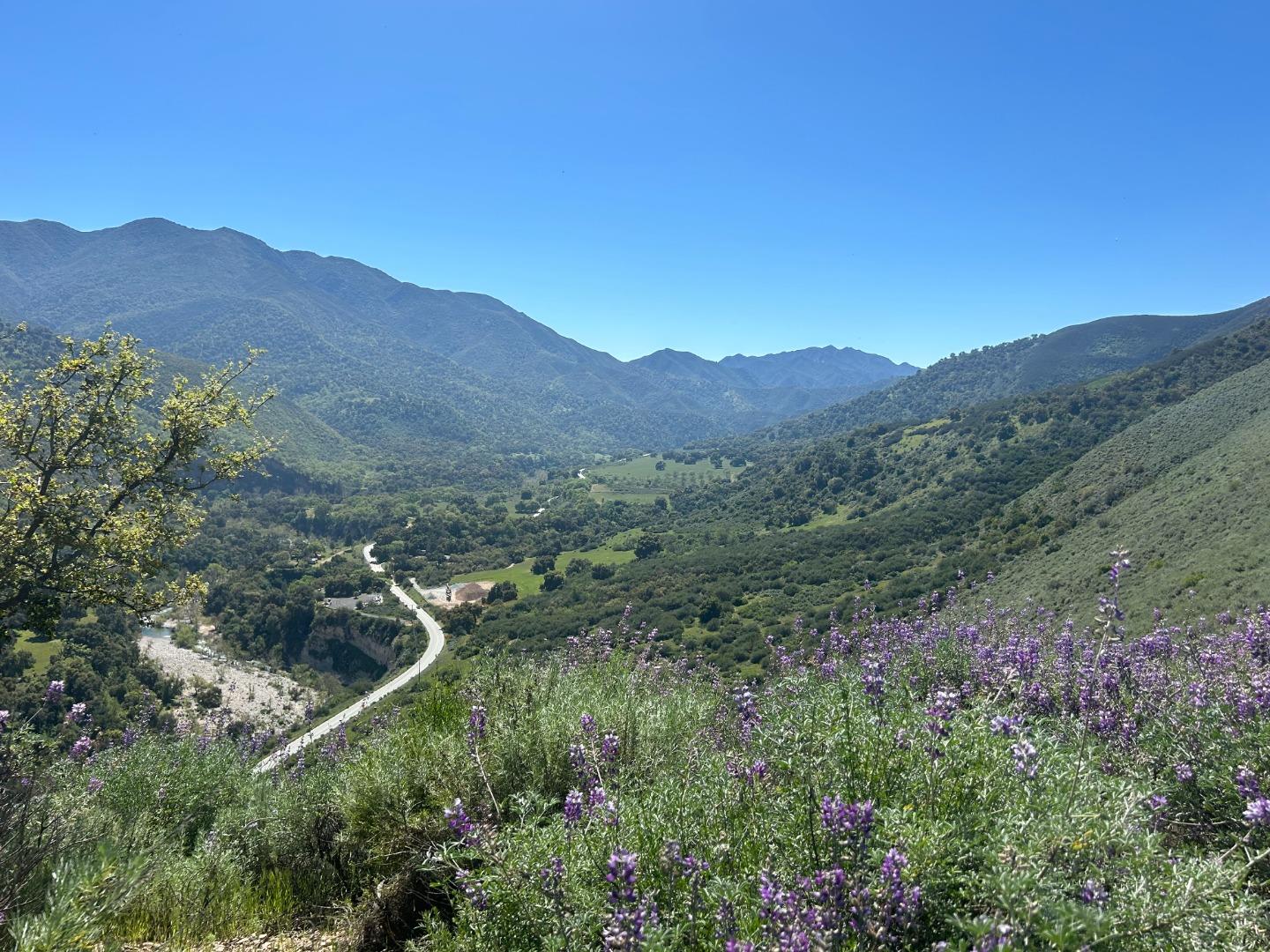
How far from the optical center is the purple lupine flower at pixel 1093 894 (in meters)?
2.21

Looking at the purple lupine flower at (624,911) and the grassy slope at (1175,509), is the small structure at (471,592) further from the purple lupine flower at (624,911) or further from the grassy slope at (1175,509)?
the purple lupine flower at (624,911)

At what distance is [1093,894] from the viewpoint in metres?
2.21

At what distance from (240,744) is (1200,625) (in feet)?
53.2

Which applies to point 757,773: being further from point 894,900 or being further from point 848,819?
point 894,900

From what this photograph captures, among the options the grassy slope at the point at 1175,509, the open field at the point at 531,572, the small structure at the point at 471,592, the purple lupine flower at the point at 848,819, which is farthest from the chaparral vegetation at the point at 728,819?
the open field at the point at 531,572

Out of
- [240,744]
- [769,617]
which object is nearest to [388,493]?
[769,617]

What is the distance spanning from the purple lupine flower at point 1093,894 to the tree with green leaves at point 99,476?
415 inches

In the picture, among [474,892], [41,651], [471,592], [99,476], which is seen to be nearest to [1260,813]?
[474,892]

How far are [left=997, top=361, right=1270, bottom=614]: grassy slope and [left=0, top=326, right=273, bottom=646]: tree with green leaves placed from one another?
770 inches

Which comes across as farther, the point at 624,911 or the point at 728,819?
the point at 728,819

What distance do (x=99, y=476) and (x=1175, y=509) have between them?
48.2m

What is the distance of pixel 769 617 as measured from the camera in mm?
56562

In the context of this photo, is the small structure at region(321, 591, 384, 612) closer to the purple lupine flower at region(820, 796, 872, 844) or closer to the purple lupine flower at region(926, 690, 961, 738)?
the purple lupine flower at region(926, 690, 961, 738)

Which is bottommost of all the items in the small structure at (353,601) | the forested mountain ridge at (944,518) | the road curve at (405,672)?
the road curve at (405,672)
